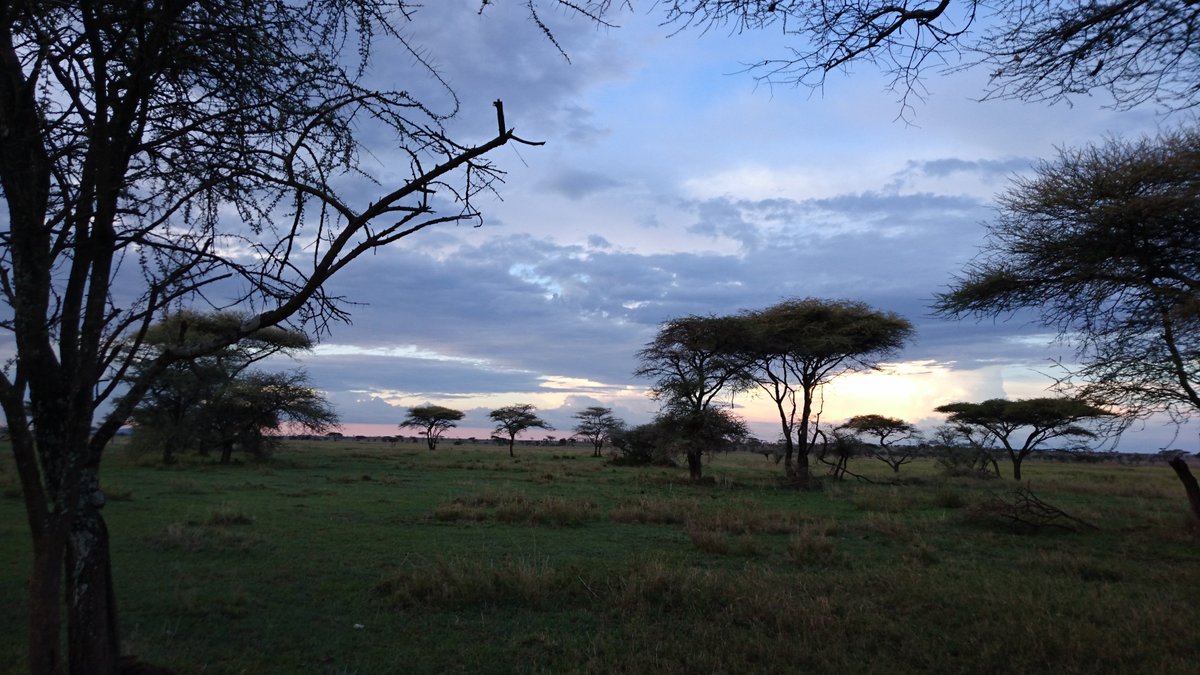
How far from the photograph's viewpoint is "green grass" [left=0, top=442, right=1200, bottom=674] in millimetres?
5508

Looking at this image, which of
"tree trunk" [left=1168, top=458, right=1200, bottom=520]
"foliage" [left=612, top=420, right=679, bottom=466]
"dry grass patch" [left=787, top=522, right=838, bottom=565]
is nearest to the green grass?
"dry grass patch" [left=787, top=522, right=838, bottom=565]

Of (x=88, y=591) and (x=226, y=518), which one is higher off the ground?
(x=88, y=591)

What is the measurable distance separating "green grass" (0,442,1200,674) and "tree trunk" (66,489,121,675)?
1872 millimetres

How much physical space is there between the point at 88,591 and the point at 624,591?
4849 millimetres

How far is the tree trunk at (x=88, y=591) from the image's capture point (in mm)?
3295

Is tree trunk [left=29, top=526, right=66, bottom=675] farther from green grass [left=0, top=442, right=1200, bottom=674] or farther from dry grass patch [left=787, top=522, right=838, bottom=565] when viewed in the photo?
dry grass patch [left=787, top=522, right=838, bottom=565]

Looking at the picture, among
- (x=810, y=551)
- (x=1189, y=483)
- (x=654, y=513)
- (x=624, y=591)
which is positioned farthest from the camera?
(x=654, y=513)

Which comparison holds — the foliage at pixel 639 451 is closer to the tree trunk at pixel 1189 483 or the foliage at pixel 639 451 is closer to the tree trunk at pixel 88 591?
the tree trunk at pixel 1189 483

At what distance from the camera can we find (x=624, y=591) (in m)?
7.09

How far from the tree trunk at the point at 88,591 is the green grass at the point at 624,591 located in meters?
1.87

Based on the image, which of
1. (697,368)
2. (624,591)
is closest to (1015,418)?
(697,368)

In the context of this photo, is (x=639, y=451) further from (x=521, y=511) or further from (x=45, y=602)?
(x=45, y=602)

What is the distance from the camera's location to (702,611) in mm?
6715

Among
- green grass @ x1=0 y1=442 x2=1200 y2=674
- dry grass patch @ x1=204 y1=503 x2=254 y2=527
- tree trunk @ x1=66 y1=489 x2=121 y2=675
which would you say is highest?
tree trunk @ x1=66 y1=489 x2=121 y2=675
